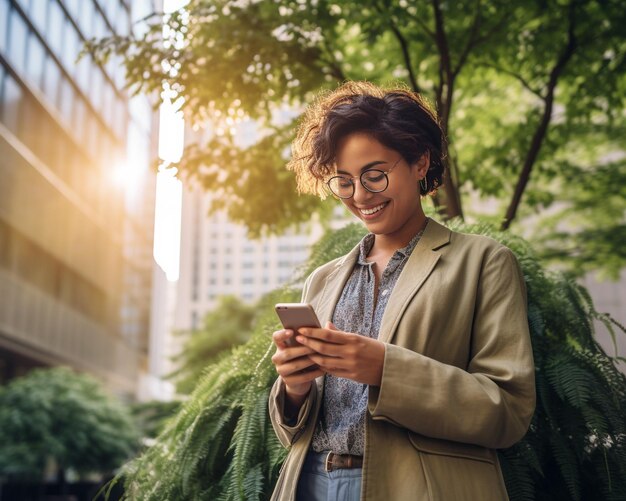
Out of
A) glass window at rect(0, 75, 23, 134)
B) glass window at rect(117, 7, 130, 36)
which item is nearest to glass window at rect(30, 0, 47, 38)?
glass window at rect(0, 75, 23, 134)

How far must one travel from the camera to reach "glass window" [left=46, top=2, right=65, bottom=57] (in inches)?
842

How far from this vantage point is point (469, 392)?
1592mm

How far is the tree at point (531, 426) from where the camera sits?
2.69m

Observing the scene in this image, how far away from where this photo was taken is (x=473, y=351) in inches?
69.3

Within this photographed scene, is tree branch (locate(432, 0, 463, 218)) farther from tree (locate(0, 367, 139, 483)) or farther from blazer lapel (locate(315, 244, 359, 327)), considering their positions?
tree (locate(0, 367, 139, 483))

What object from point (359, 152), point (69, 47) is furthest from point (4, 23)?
point (359, 152)

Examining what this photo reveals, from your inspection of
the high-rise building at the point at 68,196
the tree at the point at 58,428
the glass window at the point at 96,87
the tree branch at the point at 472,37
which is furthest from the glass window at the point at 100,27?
the tree branch at the point at 472,37

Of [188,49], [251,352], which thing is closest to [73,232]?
[188,49]

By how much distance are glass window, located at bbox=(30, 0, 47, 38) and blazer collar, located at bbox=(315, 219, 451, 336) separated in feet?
65.0

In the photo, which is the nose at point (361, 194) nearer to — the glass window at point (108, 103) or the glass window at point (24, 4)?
the glass window at point (24, 4)

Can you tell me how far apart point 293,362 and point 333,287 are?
402mm

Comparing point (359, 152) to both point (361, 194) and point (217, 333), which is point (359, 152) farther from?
point (217, 333)

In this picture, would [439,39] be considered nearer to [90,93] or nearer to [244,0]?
[244,0]

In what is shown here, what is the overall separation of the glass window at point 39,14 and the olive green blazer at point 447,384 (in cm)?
2012
